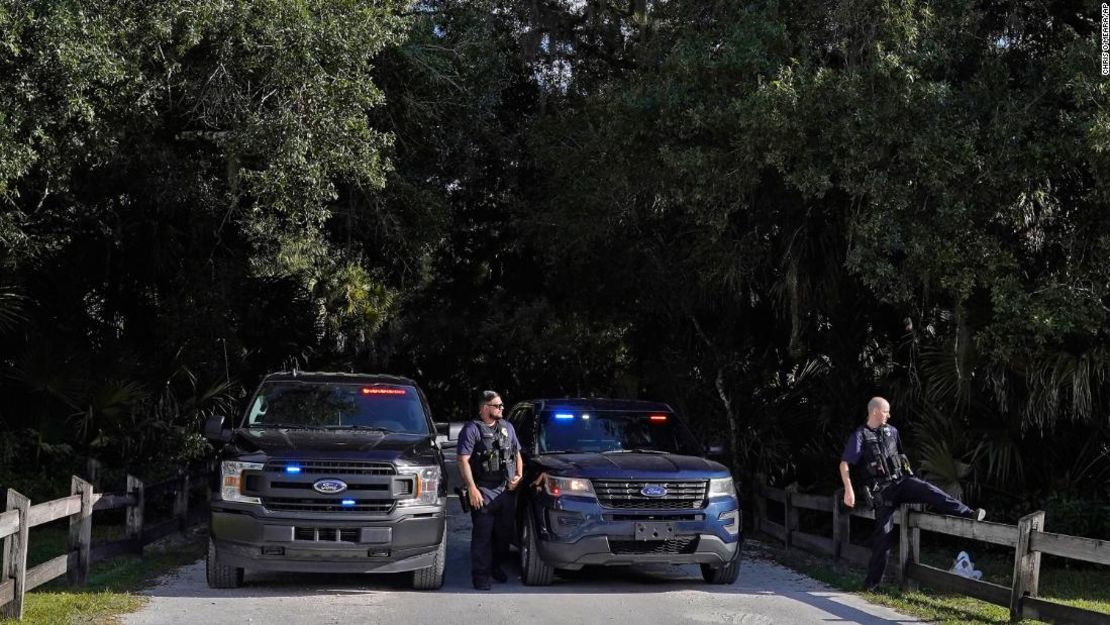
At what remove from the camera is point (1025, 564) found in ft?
32.7

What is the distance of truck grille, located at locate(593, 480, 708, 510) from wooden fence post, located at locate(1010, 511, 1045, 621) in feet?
9.38

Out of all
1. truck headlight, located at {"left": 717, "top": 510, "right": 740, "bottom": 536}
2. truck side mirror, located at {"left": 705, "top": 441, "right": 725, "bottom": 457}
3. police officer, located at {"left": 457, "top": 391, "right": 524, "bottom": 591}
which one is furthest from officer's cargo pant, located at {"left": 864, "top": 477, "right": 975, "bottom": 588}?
police officer, located at {"left": 457, "top": 391, "right": 524, "bottom": 591}

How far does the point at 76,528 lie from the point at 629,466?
5023 mm

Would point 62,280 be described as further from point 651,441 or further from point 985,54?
point 985,54

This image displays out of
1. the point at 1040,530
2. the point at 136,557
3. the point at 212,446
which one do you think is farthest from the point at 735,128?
the point at 212,446

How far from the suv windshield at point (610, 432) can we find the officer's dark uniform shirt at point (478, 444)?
78 centimetres

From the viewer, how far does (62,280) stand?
21.5 m

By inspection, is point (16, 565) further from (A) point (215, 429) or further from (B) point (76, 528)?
(A) point (215, 429)

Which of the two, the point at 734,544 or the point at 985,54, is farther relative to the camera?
the point at 985,54

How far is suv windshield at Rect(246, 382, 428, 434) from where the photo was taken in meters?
12.7

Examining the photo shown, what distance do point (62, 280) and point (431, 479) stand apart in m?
12.2

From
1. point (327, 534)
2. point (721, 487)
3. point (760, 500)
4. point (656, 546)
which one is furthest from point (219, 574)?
point (760, 500)

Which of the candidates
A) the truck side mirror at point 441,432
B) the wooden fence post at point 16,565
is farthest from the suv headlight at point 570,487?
the wooden fence post at point 16,565

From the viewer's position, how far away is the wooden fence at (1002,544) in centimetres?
927
